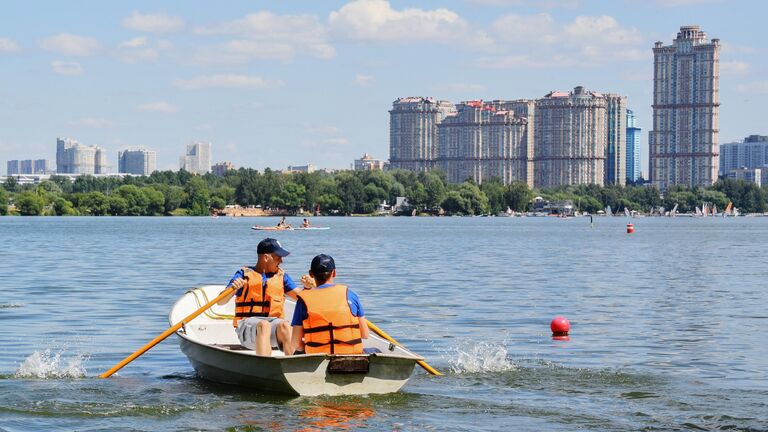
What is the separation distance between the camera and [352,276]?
4172cm

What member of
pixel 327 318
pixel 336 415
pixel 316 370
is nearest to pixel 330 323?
pixel 327 318

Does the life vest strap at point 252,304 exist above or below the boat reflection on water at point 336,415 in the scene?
above

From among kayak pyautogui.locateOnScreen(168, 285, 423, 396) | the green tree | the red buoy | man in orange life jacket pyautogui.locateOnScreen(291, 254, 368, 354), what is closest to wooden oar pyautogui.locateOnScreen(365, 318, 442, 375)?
kayak pyautogui.locateOnScreen(168, 285, 423, 396)

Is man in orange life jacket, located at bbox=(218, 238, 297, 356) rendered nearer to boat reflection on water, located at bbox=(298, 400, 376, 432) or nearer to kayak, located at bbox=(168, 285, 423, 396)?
kayak, located at bbox=(168, 285, 423, 396)

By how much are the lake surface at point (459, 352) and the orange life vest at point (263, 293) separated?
1.12 m

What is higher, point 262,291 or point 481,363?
point 262,291

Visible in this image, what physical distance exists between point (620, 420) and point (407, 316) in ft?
42.6

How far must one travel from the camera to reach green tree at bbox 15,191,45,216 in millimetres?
171363

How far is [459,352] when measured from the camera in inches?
788

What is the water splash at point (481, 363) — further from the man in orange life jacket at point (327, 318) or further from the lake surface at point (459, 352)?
the man in orange life jacket at point (327, 318)

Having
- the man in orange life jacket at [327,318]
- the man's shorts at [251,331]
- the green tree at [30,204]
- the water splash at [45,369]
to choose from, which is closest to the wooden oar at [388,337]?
the man's shorts at [251,331]

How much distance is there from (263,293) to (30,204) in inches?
6372

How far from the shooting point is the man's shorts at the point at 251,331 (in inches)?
635

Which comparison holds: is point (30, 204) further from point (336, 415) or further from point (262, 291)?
point (336, 415)
